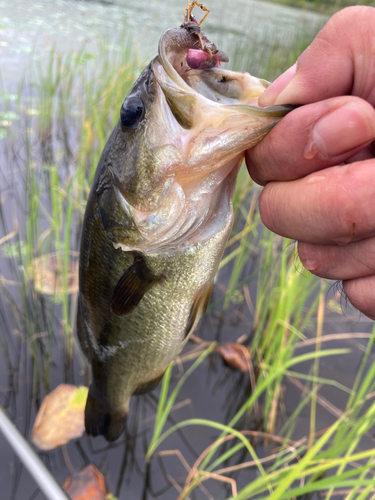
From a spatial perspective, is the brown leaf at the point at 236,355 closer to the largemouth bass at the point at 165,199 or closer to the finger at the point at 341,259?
the largemouth bass at the point at 165,199

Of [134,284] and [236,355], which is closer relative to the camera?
[134,284]

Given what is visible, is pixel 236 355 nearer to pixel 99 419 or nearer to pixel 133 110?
pixel 99 419

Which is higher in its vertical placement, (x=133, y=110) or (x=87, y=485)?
(x=133, y=110)

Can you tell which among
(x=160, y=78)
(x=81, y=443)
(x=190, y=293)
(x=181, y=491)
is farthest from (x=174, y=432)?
(x=160, y=78)

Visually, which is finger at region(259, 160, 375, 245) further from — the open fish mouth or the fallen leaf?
the fallen leaf

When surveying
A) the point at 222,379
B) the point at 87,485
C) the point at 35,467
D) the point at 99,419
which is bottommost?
the point at 87,485

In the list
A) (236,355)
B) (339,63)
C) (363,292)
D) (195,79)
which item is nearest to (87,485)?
(236,355)

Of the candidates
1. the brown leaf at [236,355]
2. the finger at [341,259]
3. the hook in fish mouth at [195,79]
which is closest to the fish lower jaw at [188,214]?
the hook in fish mouth at [195,79]
